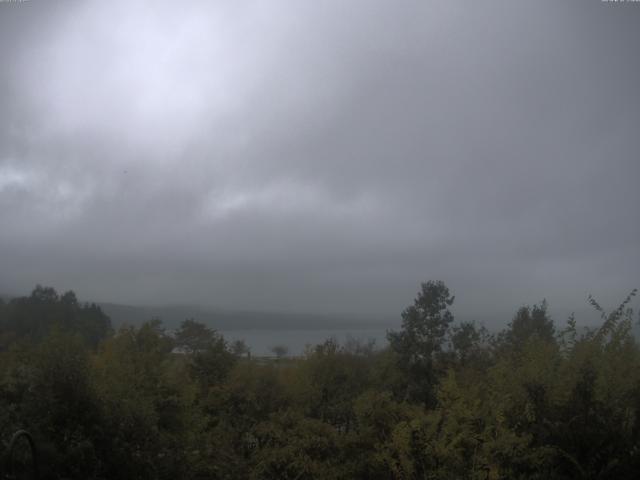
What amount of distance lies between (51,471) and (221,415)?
44.2 feet

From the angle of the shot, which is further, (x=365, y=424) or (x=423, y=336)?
(x=423, y=336)

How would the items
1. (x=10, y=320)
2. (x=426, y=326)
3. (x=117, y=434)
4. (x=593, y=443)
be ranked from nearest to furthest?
(x=593, y=443) → (x=117, y=434) → (x=426, y=326) → (x=10, y=320)

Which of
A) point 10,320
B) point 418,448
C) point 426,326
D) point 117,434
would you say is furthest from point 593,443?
point 10,320

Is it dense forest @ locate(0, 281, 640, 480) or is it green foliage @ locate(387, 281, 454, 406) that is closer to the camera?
dense forest @ locate(0, 281, 640, 480)

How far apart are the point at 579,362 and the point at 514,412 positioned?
1.84m

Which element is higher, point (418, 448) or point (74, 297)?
point (74, 297)

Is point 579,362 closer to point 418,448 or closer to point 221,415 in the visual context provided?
point 418,448

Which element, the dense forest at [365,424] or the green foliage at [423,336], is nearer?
the dense forest at [365,424]

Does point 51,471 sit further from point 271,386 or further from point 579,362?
point 271,386

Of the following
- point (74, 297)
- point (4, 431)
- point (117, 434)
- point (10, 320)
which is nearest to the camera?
point (4, 431)

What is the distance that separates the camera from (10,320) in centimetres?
3725

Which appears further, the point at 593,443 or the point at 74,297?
the point at 74,297

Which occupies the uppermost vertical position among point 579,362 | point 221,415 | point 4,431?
point 579,362

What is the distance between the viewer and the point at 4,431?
964 centimetres
